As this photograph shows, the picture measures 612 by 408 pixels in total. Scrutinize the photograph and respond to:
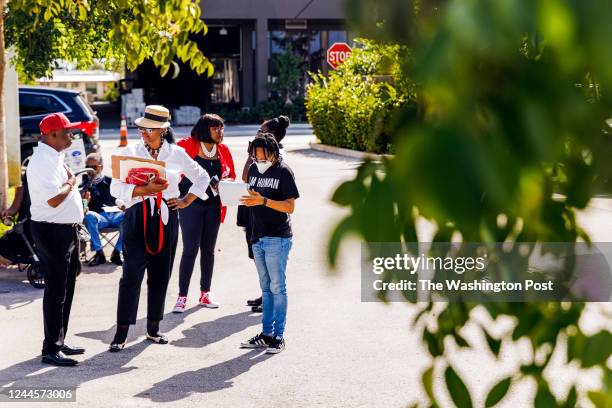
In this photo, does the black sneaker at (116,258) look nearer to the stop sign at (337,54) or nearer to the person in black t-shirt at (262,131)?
the person in black t-shirt at (262,131)

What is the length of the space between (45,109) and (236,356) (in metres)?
14.3

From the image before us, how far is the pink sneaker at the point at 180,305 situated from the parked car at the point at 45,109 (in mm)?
11050

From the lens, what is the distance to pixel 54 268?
763cm

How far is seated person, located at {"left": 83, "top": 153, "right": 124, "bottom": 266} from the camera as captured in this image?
11.6 meters

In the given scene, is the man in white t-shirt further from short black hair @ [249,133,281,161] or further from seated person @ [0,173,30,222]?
seated person @ [0,173,30,222]

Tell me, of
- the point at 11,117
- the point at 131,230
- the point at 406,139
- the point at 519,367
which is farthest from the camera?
the point at 11,117

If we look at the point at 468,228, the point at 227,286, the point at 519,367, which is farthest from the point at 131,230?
the point at 468,228

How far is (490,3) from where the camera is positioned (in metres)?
1.02

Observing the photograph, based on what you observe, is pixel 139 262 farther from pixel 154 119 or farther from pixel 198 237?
pixel 198 237

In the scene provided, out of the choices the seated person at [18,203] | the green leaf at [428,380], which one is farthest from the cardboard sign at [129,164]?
the green leaf at [428,380]

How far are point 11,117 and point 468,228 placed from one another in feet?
57.7

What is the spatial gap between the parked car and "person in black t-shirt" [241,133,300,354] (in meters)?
12.5

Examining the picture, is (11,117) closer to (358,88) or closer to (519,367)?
(358,88)

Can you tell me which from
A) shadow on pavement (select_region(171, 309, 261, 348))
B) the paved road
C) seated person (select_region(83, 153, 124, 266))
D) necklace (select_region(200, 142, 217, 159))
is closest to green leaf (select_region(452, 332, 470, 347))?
the paved road
